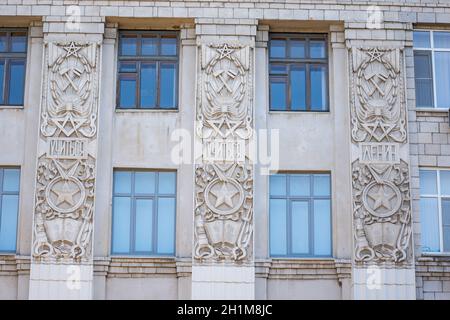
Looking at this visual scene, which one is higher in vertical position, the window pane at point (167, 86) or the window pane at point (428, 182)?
the window pane at point (167, 86)

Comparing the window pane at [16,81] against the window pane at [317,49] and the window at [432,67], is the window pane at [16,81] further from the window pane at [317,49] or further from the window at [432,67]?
the window at [432,67]

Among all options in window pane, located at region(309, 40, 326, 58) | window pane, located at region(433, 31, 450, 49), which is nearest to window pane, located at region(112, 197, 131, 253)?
window pane, located at region(309, 40, 326, 58)

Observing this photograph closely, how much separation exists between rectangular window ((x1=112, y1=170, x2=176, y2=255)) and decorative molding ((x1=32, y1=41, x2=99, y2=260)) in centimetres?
88

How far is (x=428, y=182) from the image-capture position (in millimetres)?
26188

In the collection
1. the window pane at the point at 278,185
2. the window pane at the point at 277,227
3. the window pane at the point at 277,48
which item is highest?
the window pane at the point at 277,48

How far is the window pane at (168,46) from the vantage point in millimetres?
26953

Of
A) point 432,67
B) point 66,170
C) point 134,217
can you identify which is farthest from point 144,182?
point 432,67

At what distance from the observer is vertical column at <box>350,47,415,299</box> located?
25.1 meters

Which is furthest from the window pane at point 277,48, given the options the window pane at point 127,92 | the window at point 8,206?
the window at point 8,206

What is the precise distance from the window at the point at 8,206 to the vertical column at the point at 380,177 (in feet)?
25.6

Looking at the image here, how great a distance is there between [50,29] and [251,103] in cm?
506

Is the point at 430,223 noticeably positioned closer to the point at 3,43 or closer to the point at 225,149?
the point at 225,149

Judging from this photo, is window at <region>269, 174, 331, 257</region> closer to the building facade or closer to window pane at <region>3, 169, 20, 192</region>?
the building facade

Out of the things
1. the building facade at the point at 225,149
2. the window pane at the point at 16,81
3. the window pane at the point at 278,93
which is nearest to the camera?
the building facade at the point at 225,149
